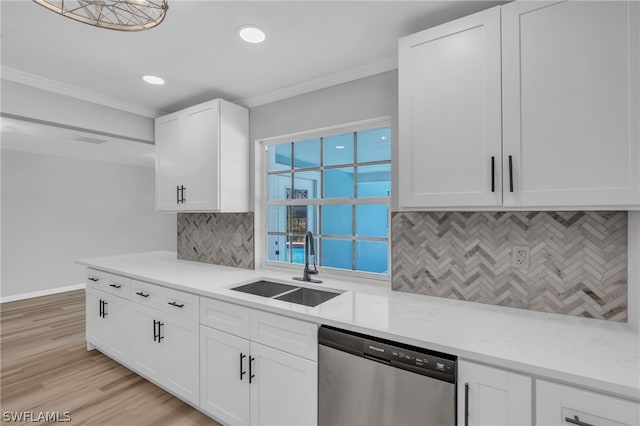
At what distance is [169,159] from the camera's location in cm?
293

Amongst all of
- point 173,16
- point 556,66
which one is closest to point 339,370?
point 556,66

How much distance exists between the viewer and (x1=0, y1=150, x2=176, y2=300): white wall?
454 cm

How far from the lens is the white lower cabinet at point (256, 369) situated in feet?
5.20

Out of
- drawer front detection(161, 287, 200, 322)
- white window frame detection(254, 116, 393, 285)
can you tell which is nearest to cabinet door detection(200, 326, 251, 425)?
drawer front detection(161, 287, 200, 322)

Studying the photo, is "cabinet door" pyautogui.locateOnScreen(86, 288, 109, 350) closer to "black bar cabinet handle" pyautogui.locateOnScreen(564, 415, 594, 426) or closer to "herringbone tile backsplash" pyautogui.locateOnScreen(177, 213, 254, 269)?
"herringbone tile backsplash" pyautogui.locateOnScreen(177, 213, 254, 269)

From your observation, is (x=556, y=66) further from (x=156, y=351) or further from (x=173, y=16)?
(x=156, y=351)

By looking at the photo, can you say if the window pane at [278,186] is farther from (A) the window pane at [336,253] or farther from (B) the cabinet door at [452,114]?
(B) the cabinet door at [452,114]

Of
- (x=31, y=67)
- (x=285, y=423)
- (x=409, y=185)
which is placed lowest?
(x=285, y=423)

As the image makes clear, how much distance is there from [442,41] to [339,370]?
173 centimetres

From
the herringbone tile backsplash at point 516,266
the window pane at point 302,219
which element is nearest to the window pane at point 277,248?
the window pane at point 302,219

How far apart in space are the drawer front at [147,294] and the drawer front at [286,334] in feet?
3.15

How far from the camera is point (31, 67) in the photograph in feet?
7.28

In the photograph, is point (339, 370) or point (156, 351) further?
point (156, 351)

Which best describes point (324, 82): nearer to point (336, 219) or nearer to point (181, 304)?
point (336, 219)
